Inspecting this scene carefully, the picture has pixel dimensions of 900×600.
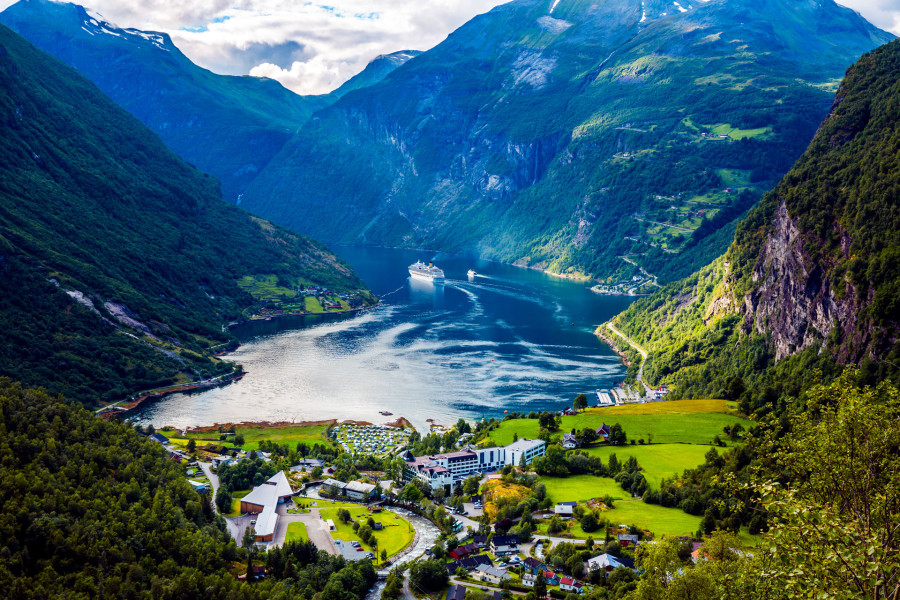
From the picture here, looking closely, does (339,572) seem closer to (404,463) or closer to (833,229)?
(404,463)

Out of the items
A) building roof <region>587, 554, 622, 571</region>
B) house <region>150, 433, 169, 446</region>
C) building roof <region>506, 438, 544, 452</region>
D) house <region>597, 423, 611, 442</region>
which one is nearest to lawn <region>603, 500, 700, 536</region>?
building roof <region>587, 554, 622, 571</region>

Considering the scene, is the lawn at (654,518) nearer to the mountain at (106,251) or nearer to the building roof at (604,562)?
the building roof at (604,562)

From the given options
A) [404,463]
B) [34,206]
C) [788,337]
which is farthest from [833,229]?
[34,206]

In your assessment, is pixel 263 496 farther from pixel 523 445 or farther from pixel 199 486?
pixel 523 445

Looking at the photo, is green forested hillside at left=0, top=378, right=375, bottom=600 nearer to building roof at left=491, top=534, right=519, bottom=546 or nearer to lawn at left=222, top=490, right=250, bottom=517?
lawn at left=222, top=490, right=250, bottom=517

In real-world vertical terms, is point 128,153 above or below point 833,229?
above
